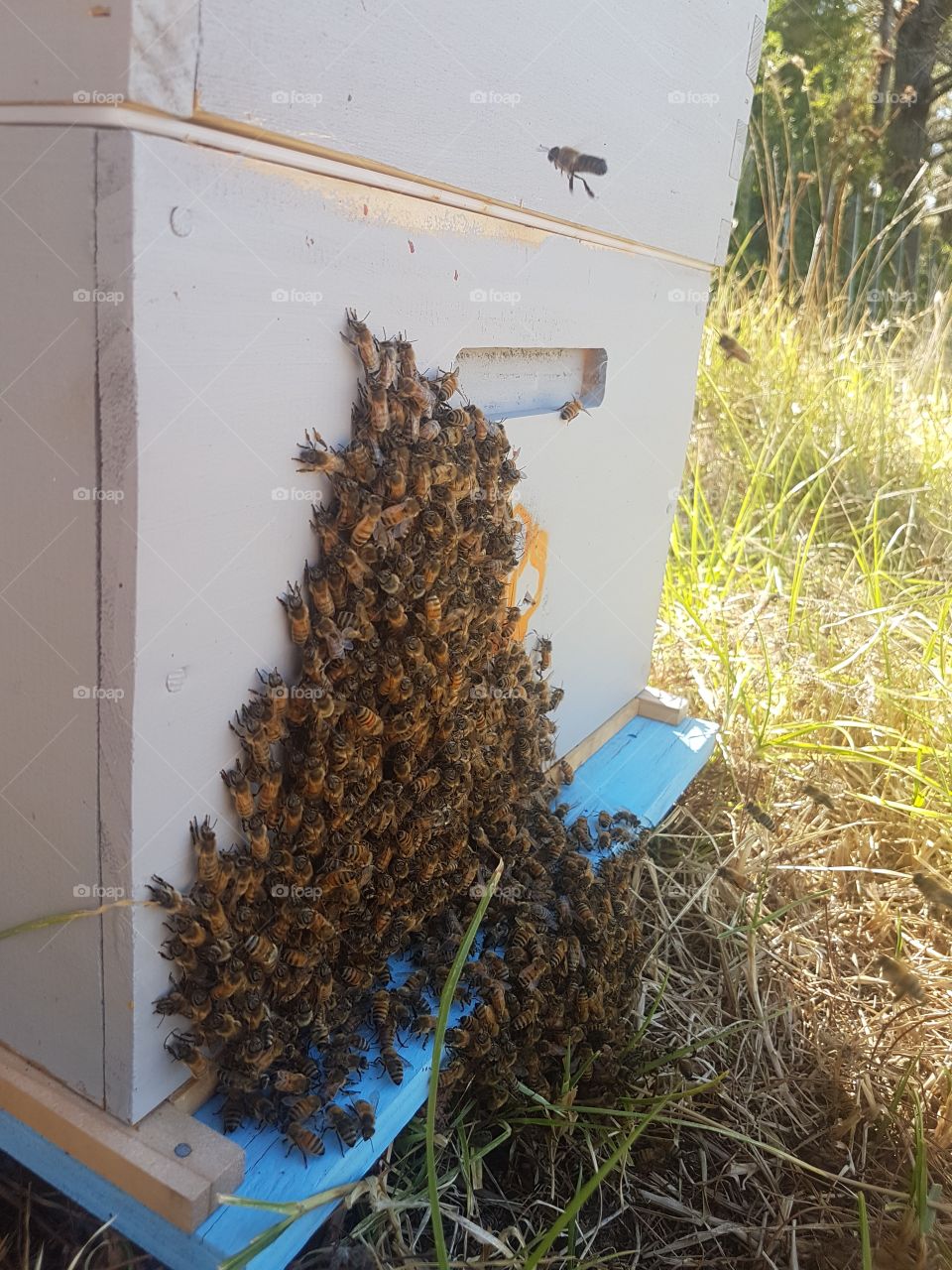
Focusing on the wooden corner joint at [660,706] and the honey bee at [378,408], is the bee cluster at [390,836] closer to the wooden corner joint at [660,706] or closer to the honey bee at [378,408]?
the honey bee at [378,408]

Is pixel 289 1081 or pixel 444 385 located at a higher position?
pixel 444 385

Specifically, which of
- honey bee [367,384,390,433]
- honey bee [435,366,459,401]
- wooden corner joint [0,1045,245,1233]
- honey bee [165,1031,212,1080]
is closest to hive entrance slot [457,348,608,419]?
honey bee [435,366,459,401]

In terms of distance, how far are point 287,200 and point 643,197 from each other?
1250 mm

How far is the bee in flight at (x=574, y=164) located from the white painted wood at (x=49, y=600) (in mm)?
1047

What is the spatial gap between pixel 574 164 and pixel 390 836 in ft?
4.69

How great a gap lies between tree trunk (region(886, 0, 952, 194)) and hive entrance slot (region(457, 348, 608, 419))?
9.42m

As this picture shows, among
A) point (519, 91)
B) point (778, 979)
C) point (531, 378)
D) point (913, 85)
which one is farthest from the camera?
point (913, 85)

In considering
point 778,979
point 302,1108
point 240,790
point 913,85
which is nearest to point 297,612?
point 240,790

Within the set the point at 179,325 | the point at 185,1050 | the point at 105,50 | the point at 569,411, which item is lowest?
the point at 185,1050

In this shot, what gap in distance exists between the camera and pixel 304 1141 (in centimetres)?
156

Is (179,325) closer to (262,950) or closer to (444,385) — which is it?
(444,385)

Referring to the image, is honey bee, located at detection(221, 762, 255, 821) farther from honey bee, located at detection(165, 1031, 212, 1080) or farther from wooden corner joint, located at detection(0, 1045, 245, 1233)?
wooden corner joint, located at detection(0, 1045, 245, 1233)

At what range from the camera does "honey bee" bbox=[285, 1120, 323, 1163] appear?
1.56 m

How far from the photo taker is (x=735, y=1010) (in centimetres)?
257
